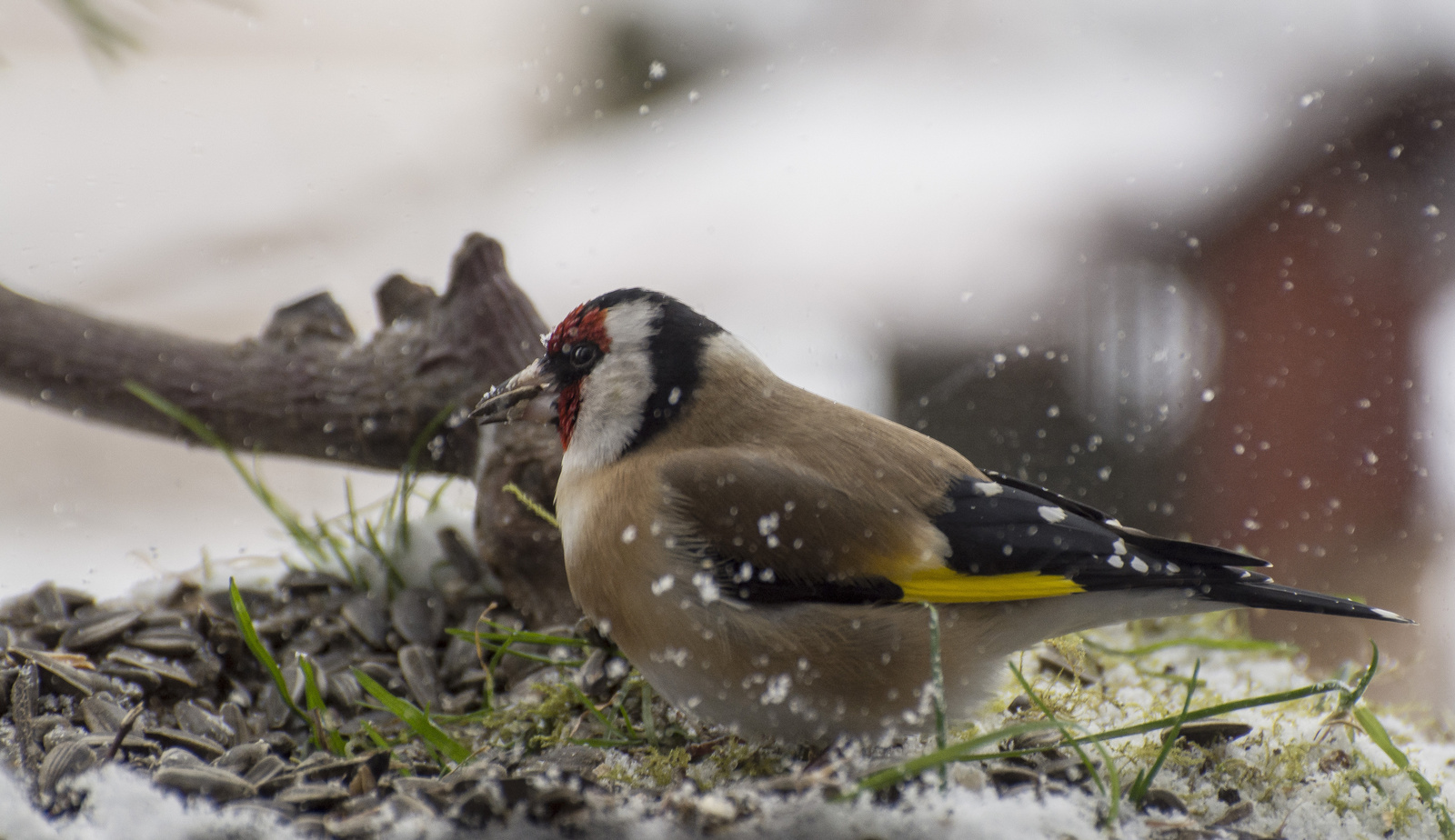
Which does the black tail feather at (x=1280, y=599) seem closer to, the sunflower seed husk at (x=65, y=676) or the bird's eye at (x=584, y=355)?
the bird's eye at (x=584, y=355)

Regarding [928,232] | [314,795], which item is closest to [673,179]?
[928,232]

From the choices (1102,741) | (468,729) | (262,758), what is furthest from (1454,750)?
(262,758)

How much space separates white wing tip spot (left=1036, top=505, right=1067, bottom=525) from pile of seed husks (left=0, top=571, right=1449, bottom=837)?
0.25 m

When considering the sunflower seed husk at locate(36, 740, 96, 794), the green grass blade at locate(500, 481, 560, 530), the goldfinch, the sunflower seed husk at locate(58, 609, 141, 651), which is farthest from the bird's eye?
the sunflower seed husk at locate(58, 609, 141, 651)

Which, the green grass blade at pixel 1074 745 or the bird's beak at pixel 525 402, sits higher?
the bird's beak at pixel 525 402

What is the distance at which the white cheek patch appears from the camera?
4.00 ft

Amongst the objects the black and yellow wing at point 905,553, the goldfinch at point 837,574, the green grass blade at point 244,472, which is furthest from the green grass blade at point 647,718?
the green grass blade at point 244,472

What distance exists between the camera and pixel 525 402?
1.28m

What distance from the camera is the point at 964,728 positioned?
120cm

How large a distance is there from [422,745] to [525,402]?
1.52 ft

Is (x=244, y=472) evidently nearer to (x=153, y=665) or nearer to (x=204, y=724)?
(x=153, y=665)

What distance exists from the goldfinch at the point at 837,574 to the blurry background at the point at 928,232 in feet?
1.25

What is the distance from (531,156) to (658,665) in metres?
1.10

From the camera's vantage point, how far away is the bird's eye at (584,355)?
125 cm
